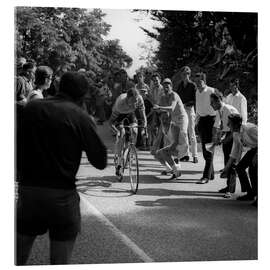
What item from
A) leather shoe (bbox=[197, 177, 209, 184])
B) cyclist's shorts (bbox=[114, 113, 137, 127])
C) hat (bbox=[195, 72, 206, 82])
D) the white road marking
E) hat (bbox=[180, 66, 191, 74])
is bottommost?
the white road marking

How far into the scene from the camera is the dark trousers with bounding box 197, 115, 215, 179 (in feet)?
18.1

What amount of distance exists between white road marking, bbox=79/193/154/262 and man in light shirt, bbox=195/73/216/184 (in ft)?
3.99

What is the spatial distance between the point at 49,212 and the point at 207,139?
3.05 meters

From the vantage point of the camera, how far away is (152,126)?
5.54 meters

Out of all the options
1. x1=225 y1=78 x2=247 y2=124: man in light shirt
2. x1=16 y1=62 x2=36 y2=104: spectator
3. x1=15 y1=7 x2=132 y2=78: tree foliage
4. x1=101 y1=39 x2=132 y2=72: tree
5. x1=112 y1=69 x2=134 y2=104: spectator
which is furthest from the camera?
x1=225 y1=78 x2=247 y2=124: man in light shirt

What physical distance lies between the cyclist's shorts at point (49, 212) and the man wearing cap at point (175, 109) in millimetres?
2415

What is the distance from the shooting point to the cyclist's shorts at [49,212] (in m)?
2.93

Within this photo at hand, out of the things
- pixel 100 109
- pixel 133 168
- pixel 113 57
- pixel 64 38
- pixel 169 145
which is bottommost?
pixel 133 168

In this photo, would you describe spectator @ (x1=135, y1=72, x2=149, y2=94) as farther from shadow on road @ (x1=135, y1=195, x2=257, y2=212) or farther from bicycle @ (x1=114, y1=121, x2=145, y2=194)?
shadow on road @ (x1=135, y1=195, x2=257, y2=212)

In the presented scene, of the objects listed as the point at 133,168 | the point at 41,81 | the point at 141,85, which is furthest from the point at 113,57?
the point at 133,168

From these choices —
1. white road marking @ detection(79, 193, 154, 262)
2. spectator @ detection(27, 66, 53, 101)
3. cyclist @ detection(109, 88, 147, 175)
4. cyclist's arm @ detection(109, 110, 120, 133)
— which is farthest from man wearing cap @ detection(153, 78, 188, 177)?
spectator @ detection(27, 66, 53, 101)

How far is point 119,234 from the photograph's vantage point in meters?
4.70

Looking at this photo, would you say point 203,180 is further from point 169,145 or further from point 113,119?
point 113,119

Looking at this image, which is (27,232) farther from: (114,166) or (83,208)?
(114,166)
